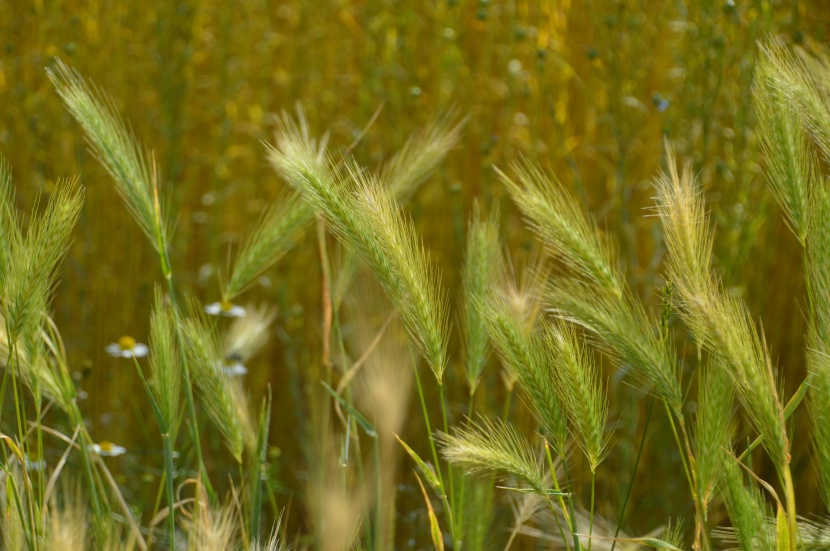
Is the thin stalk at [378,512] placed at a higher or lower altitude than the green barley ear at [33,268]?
lower

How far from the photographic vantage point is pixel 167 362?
1.27 m

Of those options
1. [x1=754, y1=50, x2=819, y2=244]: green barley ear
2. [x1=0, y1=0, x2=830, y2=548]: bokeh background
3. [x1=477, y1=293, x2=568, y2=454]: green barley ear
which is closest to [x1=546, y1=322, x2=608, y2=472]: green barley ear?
[x1=477, y1=293, x2=568, y2=454]: green barley ear

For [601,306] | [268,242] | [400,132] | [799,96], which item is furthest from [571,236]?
[400,132]

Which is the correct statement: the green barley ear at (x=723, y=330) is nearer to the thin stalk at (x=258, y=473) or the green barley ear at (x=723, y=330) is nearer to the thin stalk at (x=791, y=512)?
the thin stalk at (x=791, y=512)

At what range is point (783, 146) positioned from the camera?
1.16 metres

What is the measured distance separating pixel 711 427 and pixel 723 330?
15 cm

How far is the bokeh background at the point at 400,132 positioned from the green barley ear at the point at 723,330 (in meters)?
0.96

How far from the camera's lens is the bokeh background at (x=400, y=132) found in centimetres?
218

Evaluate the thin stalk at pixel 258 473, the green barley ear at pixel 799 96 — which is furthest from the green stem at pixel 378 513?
the green barley ear at pixel 799 96

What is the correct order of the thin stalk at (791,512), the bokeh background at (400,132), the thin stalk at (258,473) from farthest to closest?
the bokeh background at (400,132) < the thin stalk at (258,473) < the thin stalk at (791,512)

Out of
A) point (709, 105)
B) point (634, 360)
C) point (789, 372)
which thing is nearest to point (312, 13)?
point (709, 105)

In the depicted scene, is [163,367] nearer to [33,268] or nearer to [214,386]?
[214,386]

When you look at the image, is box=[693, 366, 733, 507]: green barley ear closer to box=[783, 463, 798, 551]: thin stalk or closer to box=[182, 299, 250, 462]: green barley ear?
box=[783, 463, 798, 551]: thin stalk

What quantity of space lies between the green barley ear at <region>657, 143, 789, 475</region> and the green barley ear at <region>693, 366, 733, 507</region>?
51mm
